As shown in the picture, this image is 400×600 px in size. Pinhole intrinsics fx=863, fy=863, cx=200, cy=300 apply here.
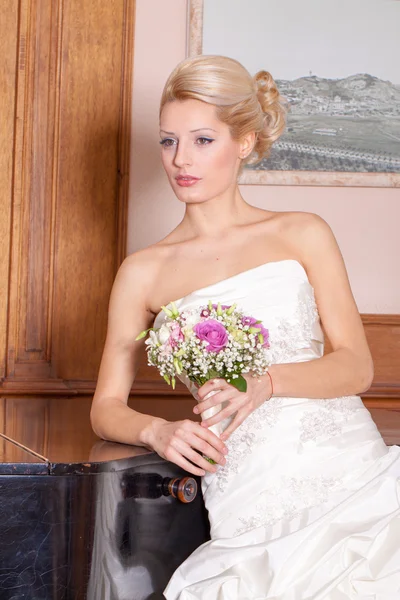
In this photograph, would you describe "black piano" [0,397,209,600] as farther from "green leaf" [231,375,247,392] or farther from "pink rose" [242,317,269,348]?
"pink rose" [242,317,269,348]

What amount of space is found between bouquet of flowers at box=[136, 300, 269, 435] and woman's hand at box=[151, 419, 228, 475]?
15 centimetres

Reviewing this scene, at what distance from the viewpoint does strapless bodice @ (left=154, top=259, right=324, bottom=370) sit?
8.93 feet

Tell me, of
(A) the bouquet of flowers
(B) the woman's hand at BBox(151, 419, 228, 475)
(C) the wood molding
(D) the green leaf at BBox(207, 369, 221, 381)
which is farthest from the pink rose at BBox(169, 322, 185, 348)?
(C) the wood molding

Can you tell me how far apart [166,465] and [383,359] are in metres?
2.21

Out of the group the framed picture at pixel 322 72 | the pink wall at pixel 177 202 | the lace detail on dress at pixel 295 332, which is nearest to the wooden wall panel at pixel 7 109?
the pink wall at pixel 177 202

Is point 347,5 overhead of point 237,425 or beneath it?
overhead

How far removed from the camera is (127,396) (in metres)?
2.97

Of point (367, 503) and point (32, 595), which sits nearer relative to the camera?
point (32, 595)

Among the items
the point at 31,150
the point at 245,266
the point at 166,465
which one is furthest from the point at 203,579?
the point at 31,150

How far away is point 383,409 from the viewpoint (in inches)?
175

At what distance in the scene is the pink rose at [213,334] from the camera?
2264mm

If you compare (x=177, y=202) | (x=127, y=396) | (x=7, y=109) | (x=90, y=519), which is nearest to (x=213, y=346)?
(x=90, y=519)

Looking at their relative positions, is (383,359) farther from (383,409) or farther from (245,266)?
(245,266)

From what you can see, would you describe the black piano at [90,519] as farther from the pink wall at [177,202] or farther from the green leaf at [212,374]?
the pink wall at [177,202]
